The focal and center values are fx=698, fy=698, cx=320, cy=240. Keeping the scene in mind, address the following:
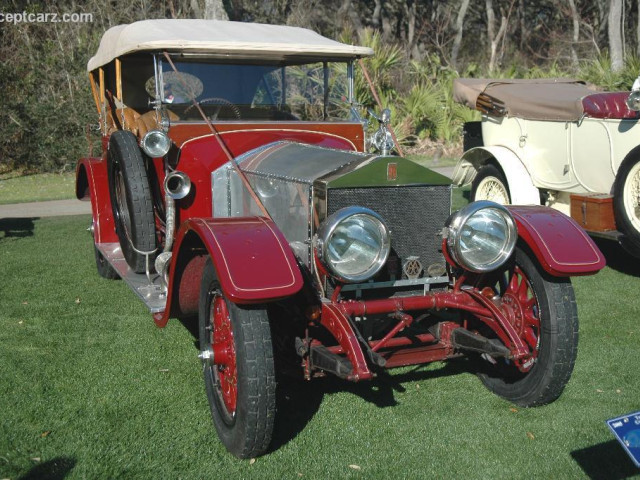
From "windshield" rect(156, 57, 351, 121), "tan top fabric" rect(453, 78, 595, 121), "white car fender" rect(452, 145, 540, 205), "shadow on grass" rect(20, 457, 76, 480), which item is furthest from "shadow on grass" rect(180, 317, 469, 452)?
"tan top fabric" rect(453, 78, 595, 121)

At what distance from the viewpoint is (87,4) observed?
14914 mm

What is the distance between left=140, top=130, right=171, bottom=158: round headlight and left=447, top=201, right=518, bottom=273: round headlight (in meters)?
1.90

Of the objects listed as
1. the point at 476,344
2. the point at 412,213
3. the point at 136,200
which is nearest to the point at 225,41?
the point at 136,200

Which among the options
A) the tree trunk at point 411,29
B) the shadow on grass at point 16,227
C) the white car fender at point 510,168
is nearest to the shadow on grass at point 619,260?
the white car fender at point 510,168

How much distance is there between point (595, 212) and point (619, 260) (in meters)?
1.08

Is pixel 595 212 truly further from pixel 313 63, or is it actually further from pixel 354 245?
pixel 354 245

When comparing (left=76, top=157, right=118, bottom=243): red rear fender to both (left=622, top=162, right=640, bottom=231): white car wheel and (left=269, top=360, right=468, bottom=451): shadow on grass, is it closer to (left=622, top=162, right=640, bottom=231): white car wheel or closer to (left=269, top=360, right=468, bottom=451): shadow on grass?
(left=269, top=360, right=468, bottom=451): shadow on grass

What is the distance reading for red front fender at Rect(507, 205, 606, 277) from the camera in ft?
10.9

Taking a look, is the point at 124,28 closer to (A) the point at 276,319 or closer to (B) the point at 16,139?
(A) the point at 276,319

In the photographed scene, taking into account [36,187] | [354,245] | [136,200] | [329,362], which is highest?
[354,245]

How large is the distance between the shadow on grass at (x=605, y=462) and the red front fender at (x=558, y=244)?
81 cm

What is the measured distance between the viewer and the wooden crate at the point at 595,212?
6.01 meters

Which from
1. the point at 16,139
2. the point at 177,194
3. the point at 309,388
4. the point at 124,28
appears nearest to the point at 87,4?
the point at 16,139

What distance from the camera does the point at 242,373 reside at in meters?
2.94
